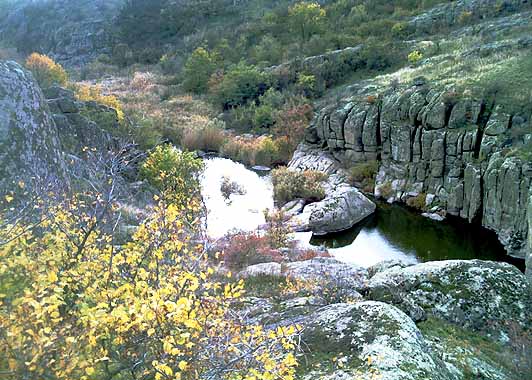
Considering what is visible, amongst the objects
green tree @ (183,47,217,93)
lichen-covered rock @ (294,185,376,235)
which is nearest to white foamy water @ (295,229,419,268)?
lichen-covered rock @ (294,185,376,235)

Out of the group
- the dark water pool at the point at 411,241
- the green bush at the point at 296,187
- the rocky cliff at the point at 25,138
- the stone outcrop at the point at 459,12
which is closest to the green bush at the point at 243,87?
the stone outcrop at the point at 459,12

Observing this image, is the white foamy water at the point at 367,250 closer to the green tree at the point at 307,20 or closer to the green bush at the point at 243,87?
the green bush at the point at 243,87

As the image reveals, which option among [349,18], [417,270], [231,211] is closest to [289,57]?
[349,18]

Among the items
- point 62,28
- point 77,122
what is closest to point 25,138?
point 77,122

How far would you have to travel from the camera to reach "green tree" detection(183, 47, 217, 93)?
5950 centimetres

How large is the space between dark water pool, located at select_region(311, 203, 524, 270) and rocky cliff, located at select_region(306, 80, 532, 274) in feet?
2.84

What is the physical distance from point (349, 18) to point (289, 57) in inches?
500

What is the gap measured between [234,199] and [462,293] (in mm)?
22112

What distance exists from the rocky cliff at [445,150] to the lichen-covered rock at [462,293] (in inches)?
482

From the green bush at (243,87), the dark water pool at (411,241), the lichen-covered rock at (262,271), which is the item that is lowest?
the dark water pool at (411,241)

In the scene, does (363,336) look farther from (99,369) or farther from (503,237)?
(503,237)

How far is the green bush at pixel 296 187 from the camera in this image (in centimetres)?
3241

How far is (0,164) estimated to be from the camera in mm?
10344

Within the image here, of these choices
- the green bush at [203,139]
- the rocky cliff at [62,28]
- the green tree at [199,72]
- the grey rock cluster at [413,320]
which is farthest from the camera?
the rocky cliff at [62,28]
